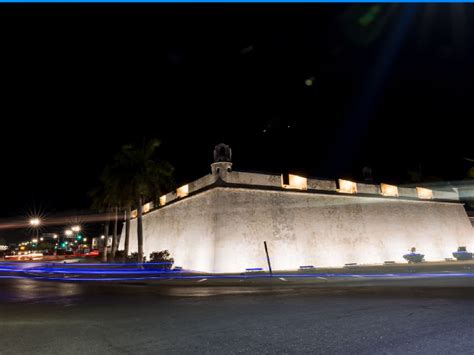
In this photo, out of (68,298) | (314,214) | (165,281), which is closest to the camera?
(68,298)

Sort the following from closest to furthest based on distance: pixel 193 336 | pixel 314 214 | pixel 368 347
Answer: pixel 368 347 < pixel 193 336 < pixel 314 214

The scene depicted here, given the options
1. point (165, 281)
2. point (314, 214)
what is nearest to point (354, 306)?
point (165, 281)

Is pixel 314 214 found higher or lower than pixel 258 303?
higher

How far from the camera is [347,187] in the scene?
30.1 metres

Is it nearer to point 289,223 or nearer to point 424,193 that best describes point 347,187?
point 289,223

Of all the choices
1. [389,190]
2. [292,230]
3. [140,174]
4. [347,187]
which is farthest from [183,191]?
[389,190]

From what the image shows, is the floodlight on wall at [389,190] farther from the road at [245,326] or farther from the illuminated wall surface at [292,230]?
the road at [245,326]

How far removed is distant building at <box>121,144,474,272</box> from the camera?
23.5m

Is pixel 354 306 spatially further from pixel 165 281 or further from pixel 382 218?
pixel 382 218

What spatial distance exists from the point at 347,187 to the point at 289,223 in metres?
8.02

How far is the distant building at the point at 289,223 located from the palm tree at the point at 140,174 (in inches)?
83.9

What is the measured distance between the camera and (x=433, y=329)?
6.75 metres

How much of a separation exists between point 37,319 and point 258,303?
241 inches

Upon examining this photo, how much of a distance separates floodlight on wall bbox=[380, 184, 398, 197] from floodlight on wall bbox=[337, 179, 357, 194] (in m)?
3.94
